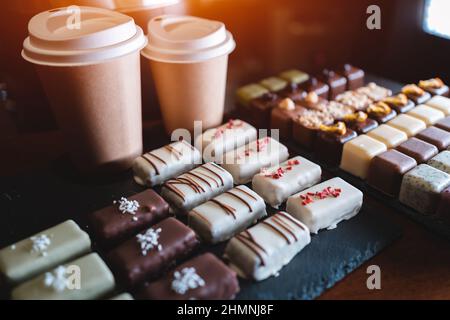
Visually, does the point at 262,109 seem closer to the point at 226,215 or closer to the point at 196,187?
the point at 196,187

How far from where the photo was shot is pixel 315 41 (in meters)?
3.20

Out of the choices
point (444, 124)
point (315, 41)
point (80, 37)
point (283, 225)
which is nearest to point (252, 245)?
point (283, 225)

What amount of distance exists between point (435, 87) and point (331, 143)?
2.88 feet

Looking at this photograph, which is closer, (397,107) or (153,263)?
(153,263)

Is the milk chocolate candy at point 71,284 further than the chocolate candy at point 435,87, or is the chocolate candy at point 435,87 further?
the chocolate candy at point 435,87

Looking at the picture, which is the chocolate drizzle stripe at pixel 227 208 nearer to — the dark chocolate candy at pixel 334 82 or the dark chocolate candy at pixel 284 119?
the dark chocolate candy at pixel 284 119

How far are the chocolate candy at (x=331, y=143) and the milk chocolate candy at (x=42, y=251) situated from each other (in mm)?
1216

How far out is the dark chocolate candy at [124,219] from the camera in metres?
1.81

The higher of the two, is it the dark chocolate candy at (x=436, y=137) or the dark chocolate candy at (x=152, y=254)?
the dark chocolate candy at (x=436, y=137)

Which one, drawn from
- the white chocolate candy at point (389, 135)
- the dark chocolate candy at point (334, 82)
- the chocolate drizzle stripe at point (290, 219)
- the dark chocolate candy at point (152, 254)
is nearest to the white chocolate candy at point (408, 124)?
the white chocolate candy at point (389, 135)
